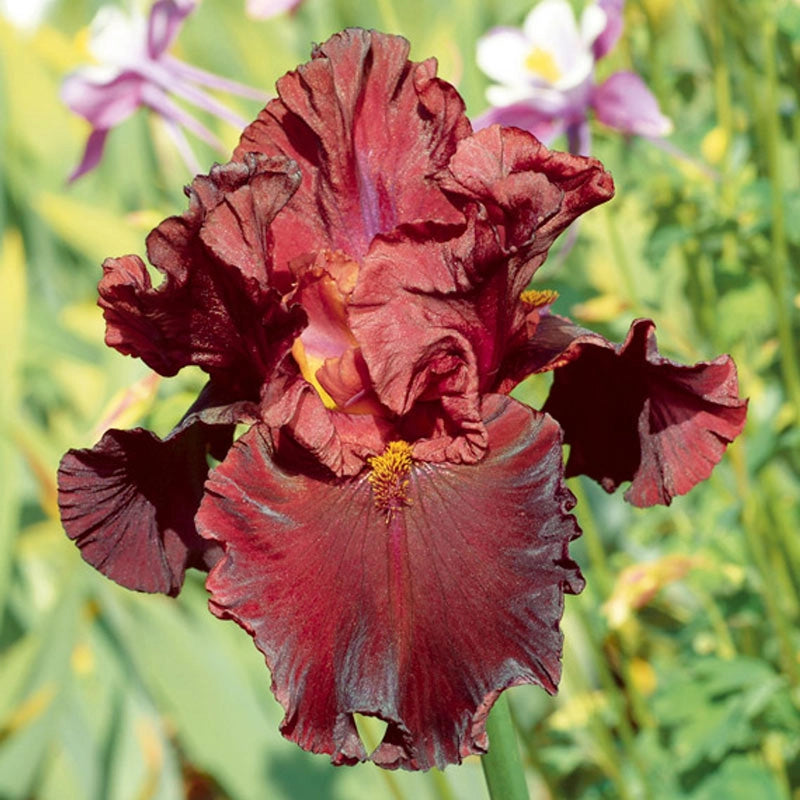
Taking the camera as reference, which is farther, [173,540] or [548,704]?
[548,704]

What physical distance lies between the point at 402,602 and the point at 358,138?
0.78 ft

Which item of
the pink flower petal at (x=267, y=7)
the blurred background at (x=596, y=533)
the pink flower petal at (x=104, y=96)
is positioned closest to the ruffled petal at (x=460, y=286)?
the blurred background at (x=596, y=533)

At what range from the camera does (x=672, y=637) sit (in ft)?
5.73

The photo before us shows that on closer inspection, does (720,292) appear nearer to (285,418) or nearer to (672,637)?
(672,637)

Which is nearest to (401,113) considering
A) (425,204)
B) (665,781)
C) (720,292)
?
(425,204)

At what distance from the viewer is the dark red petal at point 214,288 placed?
538 mm

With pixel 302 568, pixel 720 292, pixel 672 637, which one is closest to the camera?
pixel 302 568

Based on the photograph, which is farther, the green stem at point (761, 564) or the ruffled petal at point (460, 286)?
the green stem at point (761, 564)

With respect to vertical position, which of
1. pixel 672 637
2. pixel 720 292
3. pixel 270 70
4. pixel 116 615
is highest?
pixel 270 70

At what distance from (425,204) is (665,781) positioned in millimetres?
919

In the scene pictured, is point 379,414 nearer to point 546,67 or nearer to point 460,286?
point 460,286

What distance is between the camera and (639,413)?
620 millimetres

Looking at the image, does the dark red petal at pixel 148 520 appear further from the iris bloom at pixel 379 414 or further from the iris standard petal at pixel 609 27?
the iris standard petal at pixel 609 27

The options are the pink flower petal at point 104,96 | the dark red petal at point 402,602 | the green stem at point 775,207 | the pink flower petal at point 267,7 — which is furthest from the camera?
the pink flower petal at point 267,7
